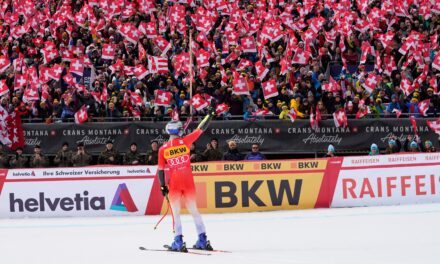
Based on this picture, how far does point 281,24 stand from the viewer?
104 feet

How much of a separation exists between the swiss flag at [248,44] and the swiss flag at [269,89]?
2.55m

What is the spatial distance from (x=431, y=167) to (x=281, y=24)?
9766mm

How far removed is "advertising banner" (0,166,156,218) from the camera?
22.9 meters

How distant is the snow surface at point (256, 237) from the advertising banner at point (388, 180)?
781mm

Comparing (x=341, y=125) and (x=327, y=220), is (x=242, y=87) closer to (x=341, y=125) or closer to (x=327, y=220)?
(x=341, y=125)

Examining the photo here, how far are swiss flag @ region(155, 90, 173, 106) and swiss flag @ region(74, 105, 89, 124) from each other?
1995 mm

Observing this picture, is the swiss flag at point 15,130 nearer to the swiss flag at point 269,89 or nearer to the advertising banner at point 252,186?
the advertising banner at point 252,186

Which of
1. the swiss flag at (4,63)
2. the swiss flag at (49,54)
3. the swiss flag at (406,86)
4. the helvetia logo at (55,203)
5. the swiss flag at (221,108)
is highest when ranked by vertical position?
the swiss flag at (49,54)

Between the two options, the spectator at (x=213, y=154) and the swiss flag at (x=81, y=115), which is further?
the swiss flag at (x=81, y=115)

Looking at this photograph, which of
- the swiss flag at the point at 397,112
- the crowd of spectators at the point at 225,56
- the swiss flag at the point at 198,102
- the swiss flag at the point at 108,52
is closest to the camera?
the swiss flag at the point at 198,102

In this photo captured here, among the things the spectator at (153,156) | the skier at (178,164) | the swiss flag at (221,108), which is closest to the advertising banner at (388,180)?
the spectator at (153,156)

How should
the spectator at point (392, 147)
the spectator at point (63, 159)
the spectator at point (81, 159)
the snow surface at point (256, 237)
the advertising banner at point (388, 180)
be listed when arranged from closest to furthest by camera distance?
1. the snow surface at point (256, 237)
2. the advertising banner at point (388, 180)
3. the spectator at point (81, 159)
4. the spectator at point (63, 159)
5. the spectator at point (392, 147)

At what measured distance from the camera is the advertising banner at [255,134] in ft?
89.0

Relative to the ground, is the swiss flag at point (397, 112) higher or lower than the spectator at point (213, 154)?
higher
